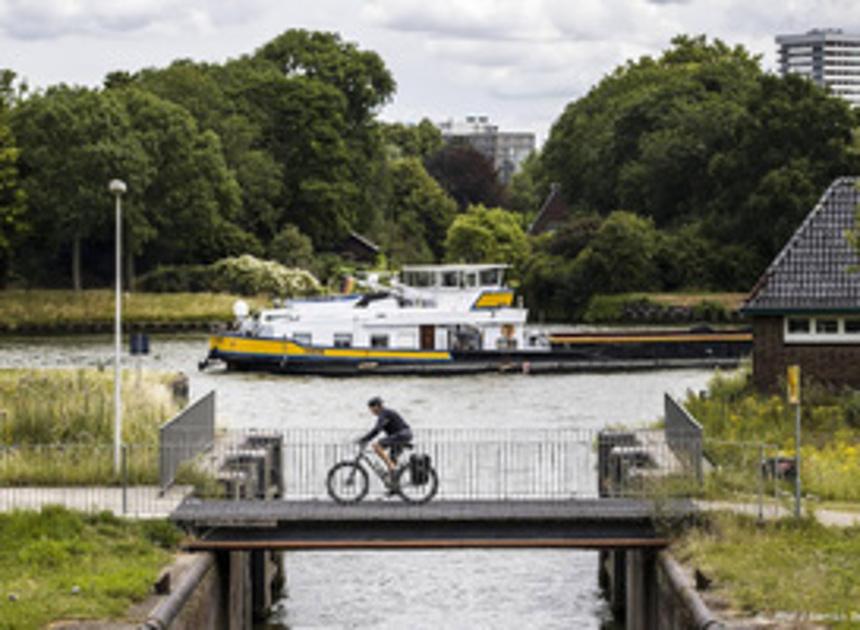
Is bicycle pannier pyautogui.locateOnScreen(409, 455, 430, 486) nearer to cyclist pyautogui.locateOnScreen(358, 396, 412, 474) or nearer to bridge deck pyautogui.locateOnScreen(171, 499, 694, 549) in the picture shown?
cyclist pyautogui.locateOnScreen(358, 396, 412, 474)

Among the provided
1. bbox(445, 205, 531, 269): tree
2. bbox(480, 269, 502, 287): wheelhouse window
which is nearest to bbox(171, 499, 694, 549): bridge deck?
bbox(480, 269, 502, 287): wheelhouse window

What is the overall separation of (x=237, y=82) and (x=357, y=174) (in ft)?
33.7

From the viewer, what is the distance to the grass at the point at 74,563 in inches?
799

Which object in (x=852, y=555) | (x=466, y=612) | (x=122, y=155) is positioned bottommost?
(x=466, y=612)

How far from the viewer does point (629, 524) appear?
25.3 meters

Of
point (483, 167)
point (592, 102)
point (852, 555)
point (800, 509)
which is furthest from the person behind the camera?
point (483, 167)

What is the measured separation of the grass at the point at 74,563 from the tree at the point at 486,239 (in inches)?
3741

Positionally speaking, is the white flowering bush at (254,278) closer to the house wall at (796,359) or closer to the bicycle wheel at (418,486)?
the house wall at (796,359)

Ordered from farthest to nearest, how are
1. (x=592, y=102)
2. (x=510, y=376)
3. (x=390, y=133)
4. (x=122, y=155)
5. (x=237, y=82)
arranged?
1. (x=390, y=133)
2. (x=592, y=102)
3. (x=237, y=82)
4. (x=122, y=155)
5. (x=510, y=376)

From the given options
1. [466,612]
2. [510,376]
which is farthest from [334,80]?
[466,612]

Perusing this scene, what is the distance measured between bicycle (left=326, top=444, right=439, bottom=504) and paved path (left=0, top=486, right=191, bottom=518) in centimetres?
220

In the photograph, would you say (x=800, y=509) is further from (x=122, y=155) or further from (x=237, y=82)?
(x=237, y=82)

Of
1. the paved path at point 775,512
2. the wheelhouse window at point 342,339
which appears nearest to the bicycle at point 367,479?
the paved path at point 775,512

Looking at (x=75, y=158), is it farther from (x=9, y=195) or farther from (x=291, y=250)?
(x=291, y=250)
